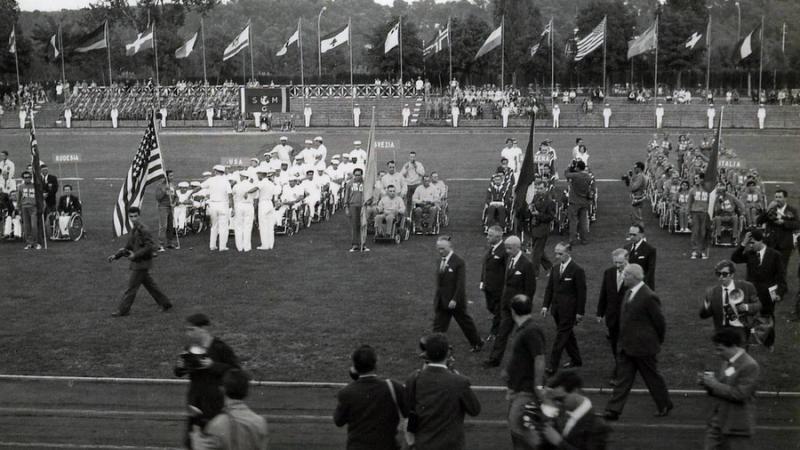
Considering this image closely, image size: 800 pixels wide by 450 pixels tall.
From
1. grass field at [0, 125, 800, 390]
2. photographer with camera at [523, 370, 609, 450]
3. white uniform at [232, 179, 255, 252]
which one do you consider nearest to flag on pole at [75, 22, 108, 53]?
grass field at [0, 125, 800, 390]

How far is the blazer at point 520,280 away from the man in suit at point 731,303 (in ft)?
7.05

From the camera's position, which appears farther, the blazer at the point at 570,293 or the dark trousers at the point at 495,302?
the dark trousers at the point at 495,302

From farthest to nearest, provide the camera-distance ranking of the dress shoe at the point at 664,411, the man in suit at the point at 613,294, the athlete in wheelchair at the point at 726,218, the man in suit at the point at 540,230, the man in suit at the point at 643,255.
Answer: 1. the athlete in wheelchair at the point at 726,218
2. the man in suit at the point at 540,230
3. the man in suit at the point at 643,255
4. the man in suit at the point at 613,294
5. the dress shoe at the point at 664,411

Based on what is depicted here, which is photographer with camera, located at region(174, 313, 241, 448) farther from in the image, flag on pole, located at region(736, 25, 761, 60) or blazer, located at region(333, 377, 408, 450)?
flag on pole, located at region(736, 25, 761, 60)

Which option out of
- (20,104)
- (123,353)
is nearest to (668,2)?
(20,104)

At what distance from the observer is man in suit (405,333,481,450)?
25.6ft

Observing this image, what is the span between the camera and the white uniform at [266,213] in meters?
22.2

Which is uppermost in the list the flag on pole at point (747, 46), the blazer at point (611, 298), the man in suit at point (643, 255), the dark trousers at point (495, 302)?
the flag on pole at point (747, 46)

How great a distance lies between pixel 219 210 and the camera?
21938mm

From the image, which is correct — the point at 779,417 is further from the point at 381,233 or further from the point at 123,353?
the point at 381,233

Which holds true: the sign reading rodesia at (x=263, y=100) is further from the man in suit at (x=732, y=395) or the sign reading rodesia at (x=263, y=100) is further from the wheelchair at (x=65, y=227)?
the man in suit at (x=732, y=395)

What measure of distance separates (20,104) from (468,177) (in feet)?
127

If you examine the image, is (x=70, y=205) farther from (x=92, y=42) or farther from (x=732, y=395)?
(x=92, y=42)

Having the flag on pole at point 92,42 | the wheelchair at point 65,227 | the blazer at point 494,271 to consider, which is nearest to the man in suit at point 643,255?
the blazer at point 494,271
